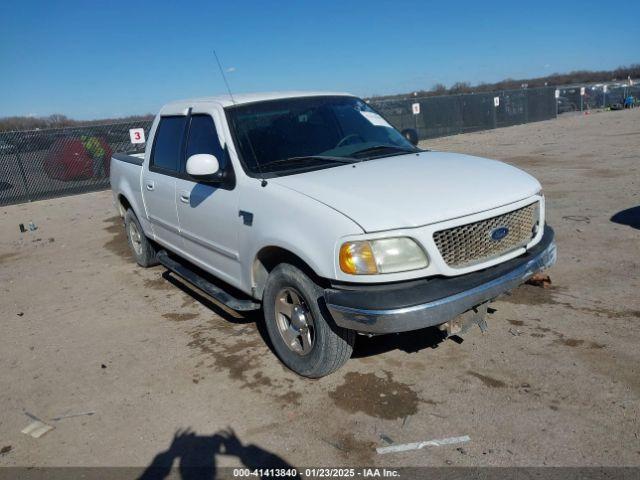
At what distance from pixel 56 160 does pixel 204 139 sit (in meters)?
12.8

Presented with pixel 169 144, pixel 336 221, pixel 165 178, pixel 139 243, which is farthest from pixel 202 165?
pixel 139 243

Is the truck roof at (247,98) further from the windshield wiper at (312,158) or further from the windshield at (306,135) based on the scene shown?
the windshield wiper at (312,158)

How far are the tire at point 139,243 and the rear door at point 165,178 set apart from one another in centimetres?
73

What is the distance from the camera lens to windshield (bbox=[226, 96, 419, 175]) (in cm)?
406

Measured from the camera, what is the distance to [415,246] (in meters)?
3.06

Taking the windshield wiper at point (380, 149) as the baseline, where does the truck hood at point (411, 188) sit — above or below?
below

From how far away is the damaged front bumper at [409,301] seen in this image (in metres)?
2.97

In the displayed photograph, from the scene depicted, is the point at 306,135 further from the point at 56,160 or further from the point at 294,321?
the point at 56,160

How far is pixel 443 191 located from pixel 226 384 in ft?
6.68

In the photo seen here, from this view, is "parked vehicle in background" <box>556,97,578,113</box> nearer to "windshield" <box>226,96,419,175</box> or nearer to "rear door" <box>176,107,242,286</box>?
"windshield" <box>226,96,419,175</box>

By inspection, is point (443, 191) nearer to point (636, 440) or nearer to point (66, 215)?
point (636, 440)

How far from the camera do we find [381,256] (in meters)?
3.04

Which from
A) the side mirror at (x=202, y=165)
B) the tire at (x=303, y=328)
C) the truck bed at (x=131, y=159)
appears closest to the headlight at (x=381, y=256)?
the tire at (x=303, y=328)

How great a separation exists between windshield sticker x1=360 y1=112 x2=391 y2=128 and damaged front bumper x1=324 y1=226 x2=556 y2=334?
6.88 ft
